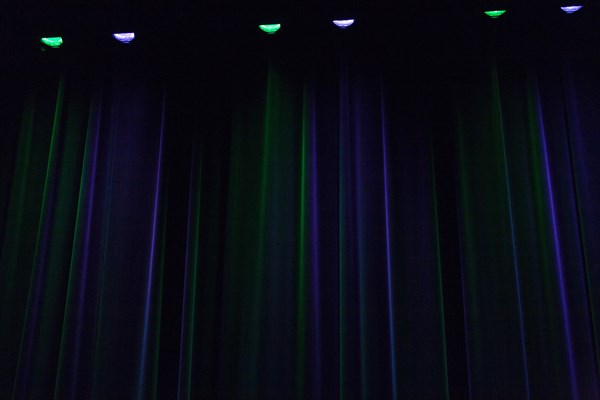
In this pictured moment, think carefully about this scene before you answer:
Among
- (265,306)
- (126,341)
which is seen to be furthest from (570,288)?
(126,341)

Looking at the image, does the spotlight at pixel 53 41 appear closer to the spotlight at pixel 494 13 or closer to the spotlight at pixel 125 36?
the spotlight at pixel 125 36

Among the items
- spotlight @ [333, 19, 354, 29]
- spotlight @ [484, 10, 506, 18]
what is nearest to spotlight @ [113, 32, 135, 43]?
spotlight @ [333, 19, 354, 29]

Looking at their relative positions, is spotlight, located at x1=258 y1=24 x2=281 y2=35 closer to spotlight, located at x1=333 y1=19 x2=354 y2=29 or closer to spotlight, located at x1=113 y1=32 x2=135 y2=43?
spotlight, located at x1=333 y1=19 x2=354 y2=29

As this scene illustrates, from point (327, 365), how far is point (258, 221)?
77 centimetres

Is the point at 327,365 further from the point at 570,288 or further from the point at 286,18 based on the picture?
the point at 286,18

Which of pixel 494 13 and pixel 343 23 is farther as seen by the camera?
pixel 343 23

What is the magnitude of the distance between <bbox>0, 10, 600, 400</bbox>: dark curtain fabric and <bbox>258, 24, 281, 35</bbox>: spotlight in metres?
0.08

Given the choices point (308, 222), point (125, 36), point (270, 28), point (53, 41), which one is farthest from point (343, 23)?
point (53, 41)

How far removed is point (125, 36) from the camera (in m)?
2.65

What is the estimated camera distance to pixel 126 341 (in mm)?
2375

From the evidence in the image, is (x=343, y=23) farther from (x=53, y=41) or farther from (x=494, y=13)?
(x=53, y=41)

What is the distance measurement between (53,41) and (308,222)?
5.48 ft

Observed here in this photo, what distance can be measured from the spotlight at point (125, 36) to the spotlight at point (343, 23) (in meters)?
1.06

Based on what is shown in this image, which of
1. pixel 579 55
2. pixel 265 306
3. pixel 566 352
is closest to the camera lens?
pixel 566 352
